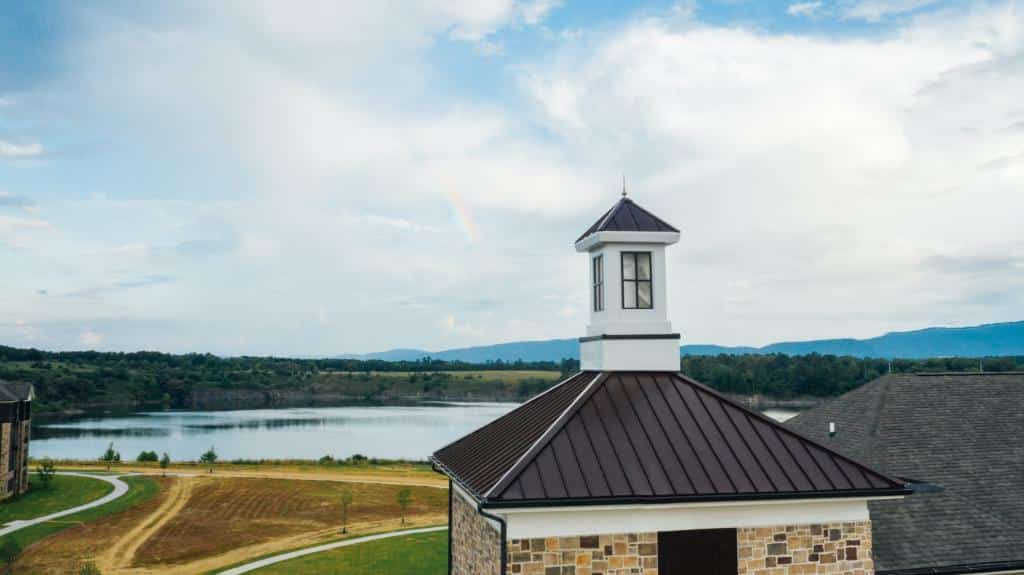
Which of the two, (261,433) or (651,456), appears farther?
(261,433)

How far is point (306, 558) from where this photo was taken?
20391 millimetres

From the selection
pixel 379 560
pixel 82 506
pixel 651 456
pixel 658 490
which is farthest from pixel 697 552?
pixel 82 506

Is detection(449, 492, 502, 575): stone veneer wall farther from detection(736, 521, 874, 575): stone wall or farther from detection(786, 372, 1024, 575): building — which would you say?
detection(786, 372, 1024, 575): building

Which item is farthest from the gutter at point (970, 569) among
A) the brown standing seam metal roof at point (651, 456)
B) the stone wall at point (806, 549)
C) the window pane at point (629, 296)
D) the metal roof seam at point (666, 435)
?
the window pane at point (629, 296)

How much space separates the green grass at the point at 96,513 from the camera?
23.6m

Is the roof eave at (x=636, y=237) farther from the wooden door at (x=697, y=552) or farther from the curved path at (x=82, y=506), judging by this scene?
the curved path at (x=82, y=506)

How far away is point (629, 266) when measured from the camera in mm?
10672

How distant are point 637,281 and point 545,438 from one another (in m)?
3.04

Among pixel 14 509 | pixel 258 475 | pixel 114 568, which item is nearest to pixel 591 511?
pixel 114 568

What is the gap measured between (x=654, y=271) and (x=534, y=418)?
264cm

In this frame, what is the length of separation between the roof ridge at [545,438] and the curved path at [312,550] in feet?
43.5

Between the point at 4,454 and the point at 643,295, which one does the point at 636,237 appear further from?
the point at 4,454

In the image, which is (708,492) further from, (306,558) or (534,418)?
(306,558)

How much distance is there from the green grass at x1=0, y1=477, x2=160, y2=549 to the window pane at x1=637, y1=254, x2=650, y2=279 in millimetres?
19958
